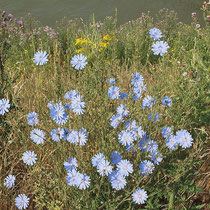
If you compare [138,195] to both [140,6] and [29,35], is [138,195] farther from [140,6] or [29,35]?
[140,6]

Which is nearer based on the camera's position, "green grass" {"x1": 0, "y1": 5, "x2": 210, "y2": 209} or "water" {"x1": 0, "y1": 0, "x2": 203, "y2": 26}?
"green grass" {"x1": 0, "y1": 5, "x2": 210, "y2": 209}

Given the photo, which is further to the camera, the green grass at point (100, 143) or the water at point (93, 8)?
the water at point (93, 8)

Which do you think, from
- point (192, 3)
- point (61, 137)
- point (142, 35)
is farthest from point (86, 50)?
point (192, 3)

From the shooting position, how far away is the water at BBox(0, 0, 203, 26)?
10883mm

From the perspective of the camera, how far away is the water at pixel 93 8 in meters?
10.9

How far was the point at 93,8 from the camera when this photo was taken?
37.9 feet

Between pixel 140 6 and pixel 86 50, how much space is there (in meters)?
7.84

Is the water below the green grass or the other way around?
the other way around

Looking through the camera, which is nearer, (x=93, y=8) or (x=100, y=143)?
(x=100, y=143)

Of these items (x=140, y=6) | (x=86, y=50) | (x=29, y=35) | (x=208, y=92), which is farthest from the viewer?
(x=140, y=6)

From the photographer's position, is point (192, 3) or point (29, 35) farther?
point (192, 3)

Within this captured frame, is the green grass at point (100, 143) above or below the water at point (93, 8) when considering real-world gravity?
below

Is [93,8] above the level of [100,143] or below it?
above

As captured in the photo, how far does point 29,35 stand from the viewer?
18.1 ft
